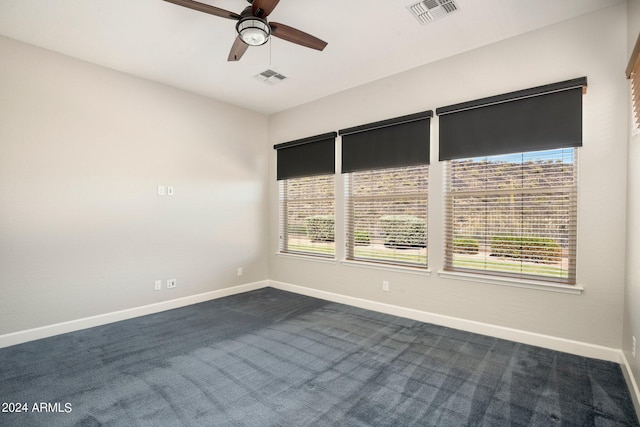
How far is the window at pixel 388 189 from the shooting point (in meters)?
3.69

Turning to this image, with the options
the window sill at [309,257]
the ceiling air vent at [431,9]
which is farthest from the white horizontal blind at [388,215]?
the ceiling air vent at [431,9]

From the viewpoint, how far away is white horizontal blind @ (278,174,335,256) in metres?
4.66

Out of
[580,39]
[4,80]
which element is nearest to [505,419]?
[580,39]

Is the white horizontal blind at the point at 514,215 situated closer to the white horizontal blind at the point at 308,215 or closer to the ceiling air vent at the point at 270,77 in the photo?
the white horizontal blind at the point at 308,215

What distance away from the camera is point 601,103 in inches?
104

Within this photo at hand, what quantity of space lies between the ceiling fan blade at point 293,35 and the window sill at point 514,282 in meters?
2.64

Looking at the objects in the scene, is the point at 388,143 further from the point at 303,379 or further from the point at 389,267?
the point at 303,379

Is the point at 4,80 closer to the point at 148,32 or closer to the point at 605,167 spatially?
the point at 148,32

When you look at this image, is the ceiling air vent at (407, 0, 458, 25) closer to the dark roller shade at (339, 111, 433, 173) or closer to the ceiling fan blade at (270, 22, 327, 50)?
the ceiling fan blade at (270, 22, 327, 50)

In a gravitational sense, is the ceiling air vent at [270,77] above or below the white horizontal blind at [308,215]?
above

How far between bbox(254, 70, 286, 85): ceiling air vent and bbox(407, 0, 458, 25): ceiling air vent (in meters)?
1.78

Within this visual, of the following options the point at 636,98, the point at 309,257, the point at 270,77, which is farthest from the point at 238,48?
the point at 309,257

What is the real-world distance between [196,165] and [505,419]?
435cm

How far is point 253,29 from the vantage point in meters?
2.27
